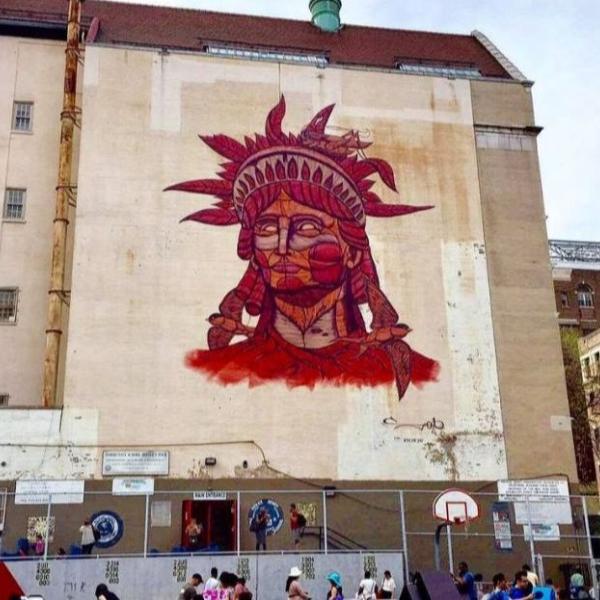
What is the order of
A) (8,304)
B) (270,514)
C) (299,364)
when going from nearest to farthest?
(270,514) → (299,364) → (8,304)

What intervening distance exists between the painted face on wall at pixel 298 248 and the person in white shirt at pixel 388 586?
40.5 feet

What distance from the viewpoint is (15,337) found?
3200 cm

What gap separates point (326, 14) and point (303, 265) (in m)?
17.2

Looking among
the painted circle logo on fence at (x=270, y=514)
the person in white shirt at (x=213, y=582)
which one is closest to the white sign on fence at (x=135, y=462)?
the painted circle logo on fence at (x=270, y=514)

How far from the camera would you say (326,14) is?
4409cm

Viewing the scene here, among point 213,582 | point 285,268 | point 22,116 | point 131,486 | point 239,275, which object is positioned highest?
point 22,116

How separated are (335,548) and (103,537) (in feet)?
25.8

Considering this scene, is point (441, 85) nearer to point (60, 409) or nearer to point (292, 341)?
point (292, 341)

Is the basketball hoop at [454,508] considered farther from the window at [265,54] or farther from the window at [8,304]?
the window at [265,54]

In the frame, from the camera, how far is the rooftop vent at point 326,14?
43.7m

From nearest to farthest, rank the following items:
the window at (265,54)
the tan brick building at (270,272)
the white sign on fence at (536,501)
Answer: the tan brick building at (270,272) → the white sign on fence at (536,501) → the window at (265,54)

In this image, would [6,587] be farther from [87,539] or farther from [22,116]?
[22,116]

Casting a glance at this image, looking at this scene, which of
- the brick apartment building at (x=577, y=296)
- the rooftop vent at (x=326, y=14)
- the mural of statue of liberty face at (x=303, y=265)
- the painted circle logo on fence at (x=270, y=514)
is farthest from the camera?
the brick apartment building at (x=577, y=296)

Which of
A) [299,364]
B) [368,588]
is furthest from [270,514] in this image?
[368,588]
